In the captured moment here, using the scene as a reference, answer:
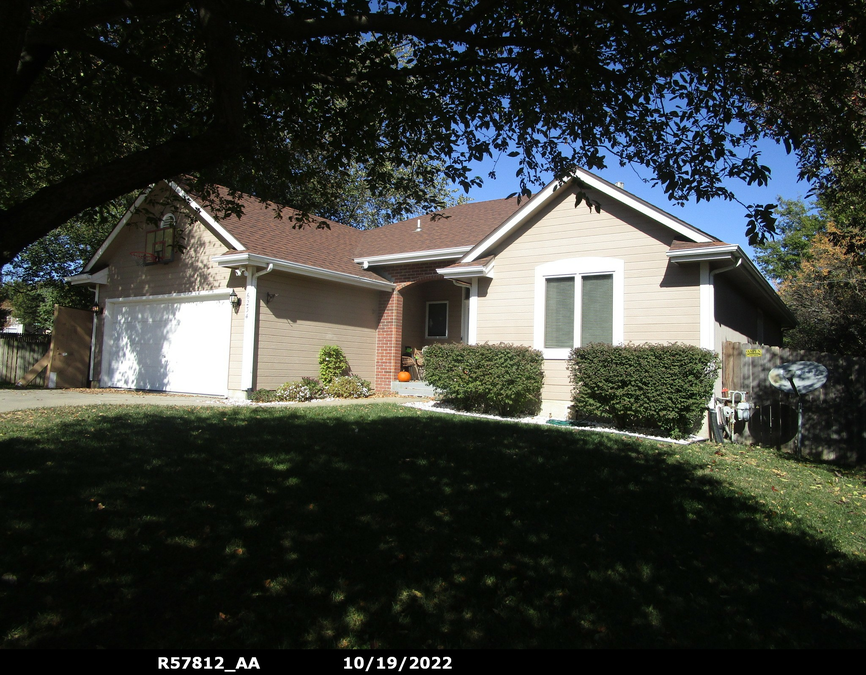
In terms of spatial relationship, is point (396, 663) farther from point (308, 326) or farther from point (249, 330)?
point (308, 326)

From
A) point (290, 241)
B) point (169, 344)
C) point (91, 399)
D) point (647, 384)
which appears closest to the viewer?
point (647, 384)

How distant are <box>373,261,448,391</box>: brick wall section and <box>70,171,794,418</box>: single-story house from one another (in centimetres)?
4

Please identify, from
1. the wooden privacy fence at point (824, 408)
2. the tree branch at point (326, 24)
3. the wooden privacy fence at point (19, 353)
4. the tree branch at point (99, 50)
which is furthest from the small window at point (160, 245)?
the wooden privacy fence at point (824, 408)

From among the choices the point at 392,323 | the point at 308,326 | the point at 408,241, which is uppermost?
the point at 408,241

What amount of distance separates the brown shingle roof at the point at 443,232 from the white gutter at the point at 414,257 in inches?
9.2

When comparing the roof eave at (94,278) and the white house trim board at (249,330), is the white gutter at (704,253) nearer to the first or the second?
the white house trim board at (249,330)

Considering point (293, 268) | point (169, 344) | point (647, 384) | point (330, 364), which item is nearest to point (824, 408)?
point (647, 384)

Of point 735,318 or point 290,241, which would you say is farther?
point 290,241

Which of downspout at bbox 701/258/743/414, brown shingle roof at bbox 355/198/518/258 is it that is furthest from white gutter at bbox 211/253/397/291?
downspout at bbox 701/258/743/414

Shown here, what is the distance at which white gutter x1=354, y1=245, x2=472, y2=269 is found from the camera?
14.5m

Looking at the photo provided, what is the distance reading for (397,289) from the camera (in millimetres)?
15906

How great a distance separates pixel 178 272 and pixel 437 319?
7.51 m

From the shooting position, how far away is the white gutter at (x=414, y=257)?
47.5 feet

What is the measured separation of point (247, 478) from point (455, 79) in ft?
16.2
